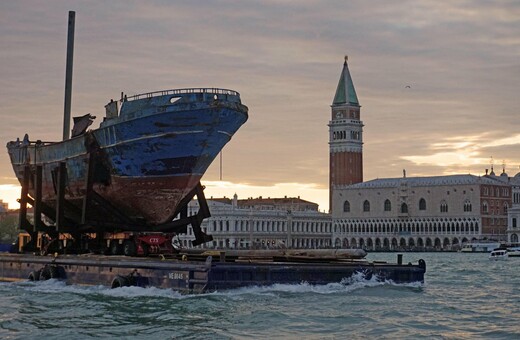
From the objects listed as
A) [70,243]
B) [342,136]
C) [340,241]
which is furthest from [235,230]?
[70,243]

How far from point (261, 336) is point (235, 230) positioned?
472 ft

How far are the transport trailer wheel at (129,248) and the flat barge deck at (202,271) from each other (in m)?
1.88

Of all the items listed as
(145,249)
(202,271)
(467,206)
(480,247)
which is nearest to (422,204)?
(467,206)

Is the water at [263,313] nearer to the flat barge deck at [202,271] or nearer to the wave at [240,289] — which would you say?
the wave at [240,289]

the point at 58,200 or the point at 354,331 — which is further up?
the point at 58,200

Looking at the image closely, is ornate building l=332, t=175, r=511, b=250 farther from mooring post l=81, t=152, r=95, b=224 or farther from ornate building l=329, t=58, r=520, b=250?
mooring post l=81, t=152, r=95, b=224

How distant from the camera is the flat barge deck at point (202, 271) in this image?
3155cm

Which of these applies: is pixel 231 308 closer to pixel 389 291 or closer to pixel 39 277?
pixel 389 291

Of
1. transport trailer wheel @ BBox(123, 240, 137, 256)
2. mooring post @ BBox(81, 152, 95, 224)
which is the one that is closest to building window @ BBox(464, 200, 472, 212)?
transport trailer wheel @ BBox(123, 240, 137, 256)

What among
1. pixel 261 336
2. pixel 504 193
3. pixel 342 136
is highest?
pixel 342 136

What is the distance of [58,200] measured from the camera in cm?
3950

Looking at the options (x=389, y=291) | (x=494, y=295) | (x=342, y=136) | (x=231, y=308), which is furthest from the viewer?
(x=342, y=136)

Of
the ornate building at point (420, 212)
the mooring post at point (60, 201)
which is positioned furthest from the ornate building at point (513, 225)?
the mooring post at point (60, 201)

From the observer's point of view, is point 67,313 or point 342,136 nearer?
point 67,313
